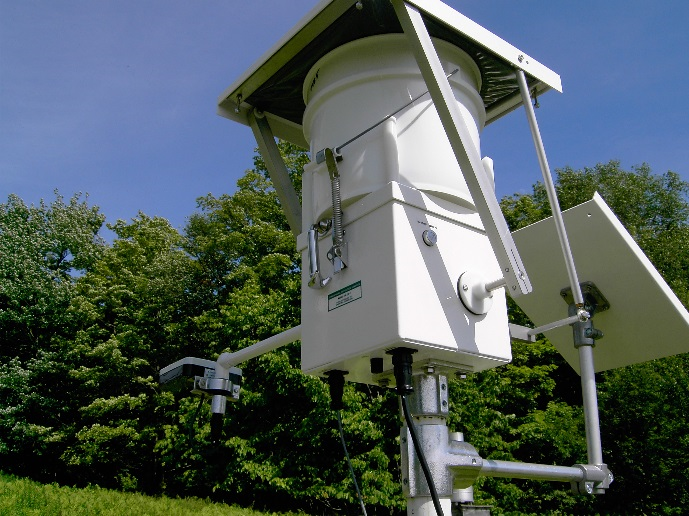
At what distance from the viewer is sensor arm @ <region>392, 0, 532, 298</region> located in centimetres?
204

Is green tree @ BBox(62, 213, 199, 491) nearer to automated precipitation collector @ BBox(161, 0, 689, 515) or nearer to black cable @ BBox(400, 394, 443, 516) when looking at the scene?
automated precipitation collector @ BBox(161, 0, 689, 515)

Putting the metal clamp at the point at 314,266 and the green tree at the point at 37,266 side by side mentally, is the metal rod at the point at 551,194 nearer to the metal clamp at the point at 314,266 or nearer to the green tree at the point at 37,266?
the metal clamp at the point at 314,266

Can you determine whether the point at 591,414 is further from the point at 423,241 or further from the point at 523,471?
the point at 423,241

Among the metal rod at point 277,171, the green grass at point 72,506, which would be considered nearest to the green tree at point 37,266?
the green grass at point 72,506

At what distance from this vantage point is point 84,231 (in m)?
24.3

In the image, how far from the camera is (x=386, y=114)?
2.29 meters

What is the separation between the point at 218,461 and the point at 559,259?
16.2 metres

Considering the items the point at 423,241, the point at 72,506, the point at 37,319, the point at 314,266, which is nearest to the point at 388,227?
→ the point at 423,241

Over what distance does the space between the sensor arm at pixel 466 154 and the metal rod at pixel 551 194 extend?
38 cm

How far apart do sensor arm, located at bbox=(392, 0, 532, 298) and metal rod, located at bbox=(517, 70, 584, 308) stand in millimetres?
376

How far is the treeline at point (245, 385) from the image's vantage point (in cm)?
1316

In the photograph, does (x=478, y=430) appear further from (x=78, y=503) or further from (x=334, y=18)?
(x=334, y=18)

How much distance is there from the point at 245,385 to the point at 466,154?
14480 millimetres

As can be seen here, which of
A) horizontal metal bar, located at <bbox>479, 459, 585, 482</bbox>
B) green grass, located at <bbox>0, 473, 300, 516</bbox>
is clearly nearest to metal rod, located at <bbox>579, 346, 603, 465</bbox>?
horizontal metal bar, located at <bbox>479, 459, 585, 482</bbox>
